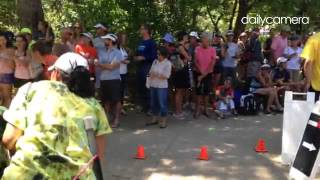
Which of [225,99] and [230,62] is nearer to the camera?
[225,99]

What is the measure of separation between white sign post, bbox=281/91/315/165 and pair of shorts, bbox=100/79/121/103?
12.1 ft

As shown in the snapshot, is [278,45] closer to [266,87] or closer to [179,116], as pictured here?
[266,87]

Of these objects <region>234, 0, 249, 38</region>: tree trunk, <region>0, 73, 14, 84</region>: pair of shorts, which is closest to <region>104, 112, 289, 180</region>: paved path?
<region>0, 73, 14, 84</region>: pair of shorts

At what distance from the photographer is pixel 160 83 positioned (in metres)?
10.1

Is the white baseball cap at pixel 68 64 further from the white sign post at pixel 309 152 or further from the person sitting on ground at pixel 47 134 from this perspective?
the white sign post at pixel 309 152

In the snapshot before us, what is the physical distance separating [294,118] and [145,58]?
14.2 ft

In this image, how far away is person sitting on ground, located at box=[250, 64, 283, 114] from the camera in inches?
460

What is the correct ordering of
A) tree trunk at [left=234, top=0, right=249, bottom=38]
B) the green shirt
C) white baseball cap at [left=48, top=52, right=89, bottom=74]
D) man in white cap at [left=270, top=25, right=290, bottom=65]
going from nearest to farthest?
1. the green shirt
2. white baseball cap at [left=48, top=52, right=89, bottom=74]
3. man in white cap at [left=270, top=25, right=290, bottom=65]
4. tree trunk at [left=234, top=0, right=249, bottom=38]

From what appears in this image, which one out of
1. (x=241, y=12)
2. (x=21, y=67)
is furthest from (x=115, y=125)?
(x=241, y=12)

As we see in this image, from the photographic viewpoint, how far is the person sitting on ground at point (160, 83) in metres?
10.0

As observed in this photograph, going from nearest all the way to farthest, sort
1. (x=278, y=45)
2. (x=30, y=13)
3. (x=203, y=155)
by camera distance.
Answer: (x=203, y=155) < (x=30, y=13) < (x=278, y=45)

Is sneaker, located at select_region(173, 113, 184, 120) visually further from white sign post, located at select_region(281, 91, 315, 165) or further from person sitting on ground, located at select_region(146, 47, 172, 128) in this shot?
white sign post, located at select_region(281, 91, 315, 165)

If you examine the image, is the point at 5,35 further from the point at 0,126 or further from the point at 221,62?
the point at 0,126

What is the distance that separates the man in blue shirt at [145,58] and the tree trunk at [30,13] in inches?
115
